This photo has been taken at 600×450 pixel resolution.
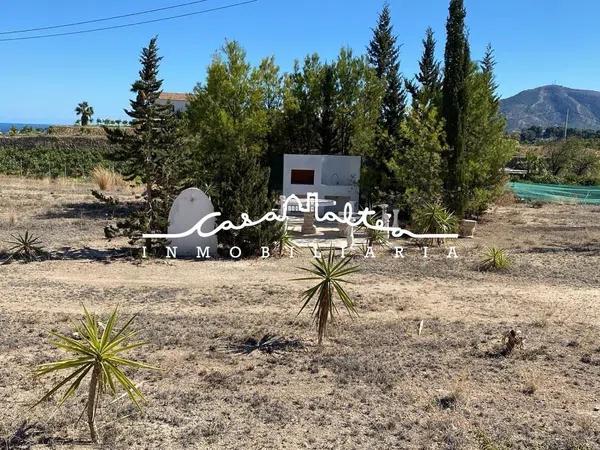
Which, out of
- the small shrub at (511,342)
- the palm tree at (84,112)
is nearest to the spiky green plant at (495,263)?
the small shrub at (511,342)

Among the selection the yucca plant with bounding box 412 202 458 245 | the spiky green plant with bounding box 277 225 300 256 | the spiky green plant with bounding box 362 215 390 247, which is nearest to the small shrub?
the spiky green plant with bounding box 277 225 300 256

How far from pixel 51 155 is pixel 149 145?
31345mm

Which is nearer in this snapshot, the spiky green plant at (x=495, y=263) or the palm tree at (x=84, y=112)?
the spiky green plant at (x=495, y=263)

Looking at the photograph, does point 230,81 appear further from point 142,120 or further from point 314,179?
point 142,120

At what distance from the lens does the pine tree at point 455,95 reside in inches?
655

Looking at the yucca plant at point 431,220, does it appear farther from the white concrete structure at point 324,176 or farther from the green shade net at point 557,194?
the green shade net at point 557,194

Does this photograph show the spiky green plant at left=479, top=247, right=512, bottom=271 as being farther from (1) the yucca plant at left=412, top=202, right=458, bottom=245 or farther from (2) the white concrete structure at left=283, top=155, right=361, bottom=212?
(2) the white concrete structure at left=283, top=155, right=361, bottom=212

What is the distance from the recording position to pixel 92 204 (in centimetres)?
2167

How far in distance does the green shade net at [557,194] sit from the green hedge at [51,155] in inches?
929

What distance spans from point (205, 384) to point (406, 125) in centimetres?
1236

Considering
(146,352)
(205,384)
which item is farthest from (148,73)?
(205,384)

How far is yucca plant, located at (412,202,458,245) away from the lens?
14.4 metres

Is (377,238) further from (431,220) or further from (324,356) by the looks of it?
(324,356)

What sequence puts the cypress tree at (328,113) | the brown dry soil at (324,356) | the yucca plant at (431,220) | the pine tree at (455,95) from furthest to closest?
the cypress tree at (328,113) < the pine tree at (455,95) < the yucca plant at (431,220) < the brown dry soil at (324,356)
